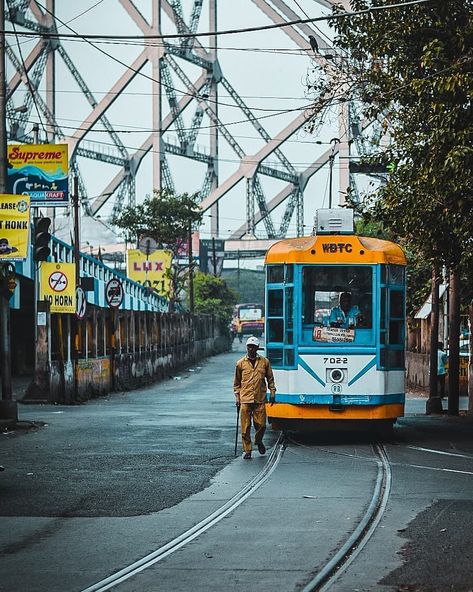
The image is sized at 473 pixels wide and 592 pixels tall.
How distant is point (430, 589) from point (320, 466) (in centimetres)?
795

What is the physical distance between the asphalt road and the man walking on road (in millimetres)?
455

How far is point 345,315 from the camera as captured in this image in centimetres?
1903

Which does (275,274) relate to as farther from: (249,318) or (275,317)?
(249,318)

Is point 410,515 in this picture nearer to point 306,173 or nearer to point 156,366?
point 156,366

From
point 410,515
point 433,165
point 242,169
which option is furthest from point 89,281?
point 242,169

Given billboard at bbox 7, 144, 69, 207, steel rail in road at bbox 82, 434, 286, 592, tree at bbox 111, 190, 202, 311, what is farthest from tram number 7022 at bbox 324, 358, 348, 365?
tree at bbox 111, 190, 202, 311

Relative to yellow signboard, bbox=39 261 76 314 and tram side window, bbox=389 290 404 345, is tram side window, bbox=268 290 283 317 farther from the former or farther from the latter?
yellow signboard, bbox=39 261 76 314

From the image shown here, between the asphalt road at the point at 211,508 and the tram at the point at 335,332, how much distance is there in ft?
2.60

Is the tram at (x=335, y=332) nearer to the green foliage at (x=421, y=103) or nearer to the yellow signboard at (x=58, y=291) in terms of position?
the green foliage at (x=421, y=103)

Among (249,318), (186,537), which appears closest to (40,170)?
(186,537)

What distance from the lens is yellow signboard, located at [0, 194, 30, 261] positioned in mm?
21359

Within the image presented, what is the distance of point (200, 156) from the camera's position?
105750 millimetres

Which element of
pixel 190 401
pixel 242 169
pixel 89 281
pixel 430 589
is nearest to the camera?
pixel 430 589

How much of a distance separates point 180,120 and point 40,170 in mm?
70913
